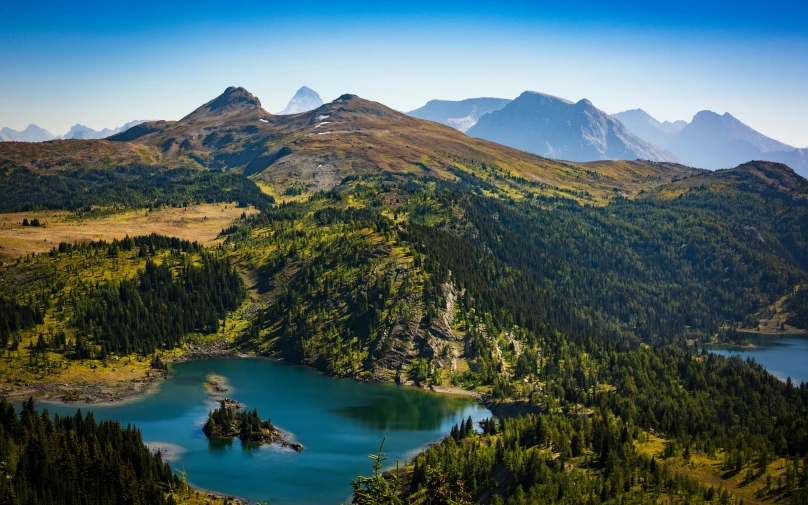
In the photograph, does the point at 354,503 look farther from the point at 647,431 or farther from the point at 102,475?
the point at 647,431

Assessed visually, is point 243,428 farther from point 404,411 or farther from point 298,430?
point 404,411

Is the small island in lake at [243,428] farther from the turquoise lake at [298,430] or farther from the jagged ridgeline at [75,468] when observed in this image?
the jagged ridgeline at [75,468]

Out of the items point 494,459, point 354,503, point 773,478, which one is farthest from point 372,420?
point 354,503

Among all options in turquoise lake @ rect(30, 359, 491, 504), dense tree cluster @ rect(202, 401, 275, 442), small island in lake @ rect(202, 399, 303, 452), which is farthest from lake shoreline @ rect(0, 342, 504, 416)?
small island in lake @ rect(202, 399, 303, 452)

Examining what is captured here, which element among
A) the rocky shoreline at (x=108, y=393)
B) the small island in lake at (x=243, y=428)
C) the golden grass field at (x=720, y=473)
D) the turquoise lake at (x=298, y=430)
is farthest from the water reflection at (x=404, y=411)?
the golden grass field at (x=720, y=473)

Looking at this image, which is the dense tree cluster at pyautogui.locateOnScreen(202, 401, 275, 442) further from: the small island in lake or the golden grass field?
the golden grass field

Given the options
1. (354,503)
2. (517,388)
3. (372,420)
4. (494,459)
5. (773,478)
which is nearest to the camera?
(354,503)
